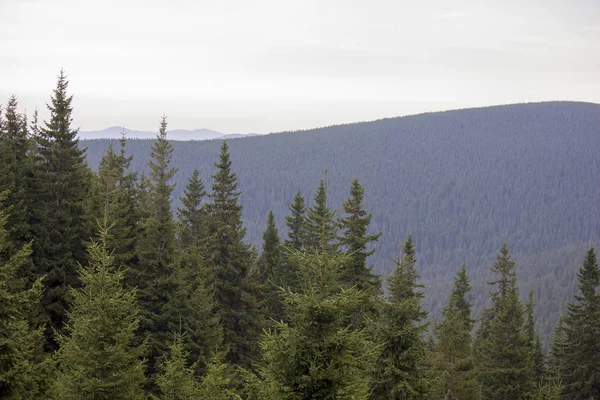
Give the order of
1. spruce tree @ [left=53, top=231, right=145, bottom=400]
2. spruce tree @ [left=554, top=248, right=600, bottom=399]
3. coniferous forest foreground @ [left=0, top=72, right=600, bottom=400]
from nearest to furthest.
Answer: coniferous forest foreground @ [left=0, top=72, right=600, bottom=400] → spruce tree @ [left=53, top=231, right=145, bottom=400] → spruce tree @ [left=554, top=248, right=600, bottom=399]

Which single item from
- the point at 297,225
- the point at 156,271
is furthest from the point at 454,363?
the point at 156,271

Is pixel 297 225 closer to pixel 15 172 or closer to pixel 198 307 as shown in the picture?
pixel 198 307

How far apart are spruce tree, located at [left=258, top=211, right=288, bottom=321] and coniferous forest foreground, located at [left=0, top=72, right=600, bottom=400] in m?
0.16

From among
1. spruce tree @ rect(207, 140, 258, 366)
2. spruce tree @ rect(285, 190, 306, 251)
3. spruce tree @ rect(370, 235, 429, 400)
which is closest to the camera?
spruce tree @ rect(370, 235, 429, 400)

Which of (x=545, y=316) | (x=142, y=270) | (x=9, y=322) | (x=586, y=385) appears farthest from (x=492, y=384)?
(x=545, y=316)

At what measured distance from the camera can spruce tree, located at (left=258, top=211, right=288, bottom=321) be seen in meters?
32.7

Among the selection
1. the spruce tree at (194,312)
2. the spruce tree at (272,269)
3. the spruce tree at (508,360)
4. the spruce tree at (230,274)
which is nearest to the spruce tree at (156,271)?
the spruce tree at (194,312)

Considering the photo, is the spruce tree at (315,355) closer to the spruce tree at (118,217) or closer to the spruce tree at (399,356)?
the spruce tree at (399,356)

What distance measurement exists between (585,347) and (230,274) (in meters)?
23.8

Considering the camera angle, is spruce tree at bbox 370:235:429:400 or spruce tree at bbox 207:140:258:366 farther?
spruce tree at bbox 207:140:258:366

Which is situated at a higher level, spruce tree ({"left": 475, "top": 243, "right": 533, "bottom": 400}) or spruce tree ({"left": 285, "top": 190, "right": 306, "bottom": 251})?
spruce tree ({"left": 285, "top": 190, "right": 306, "bottom": 251})

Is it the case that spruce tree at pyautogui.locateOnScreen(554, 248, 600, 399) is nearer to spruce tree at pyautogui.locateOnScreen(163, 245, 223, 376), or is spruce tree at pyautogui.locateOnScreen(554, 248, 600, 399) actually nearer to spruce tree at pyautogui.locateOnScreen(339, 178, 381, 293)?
spruce tree at pyautogui.locateOnScreen(339, 178, 381, 293)

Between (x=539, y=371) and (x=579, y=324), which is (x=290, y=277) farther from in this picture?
(x=539, y=371)

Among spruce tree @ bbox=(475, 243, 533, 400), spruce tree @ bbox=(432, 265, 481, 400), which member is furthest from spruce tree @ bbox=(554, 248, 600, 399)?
spruce tree @ bbox=(432, 265, 481, 400)
